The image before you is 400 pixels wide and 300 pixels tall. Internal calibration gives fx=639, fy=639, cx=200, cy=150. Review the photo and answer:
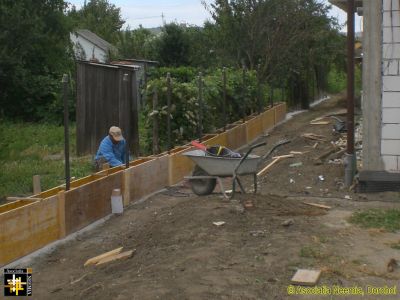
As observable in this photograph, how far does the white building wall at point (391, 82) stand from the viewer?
10273mm

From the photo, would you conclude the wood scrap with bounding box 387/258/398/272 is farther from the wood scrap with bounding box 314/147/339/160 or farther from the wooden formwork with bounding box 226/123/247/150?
the wooden formwork with bounding box 226/123/247/150

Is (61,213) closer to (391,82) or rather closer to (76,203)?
(76,203)

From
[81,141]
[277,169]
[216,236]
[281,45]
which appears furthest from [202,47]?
[216,236]

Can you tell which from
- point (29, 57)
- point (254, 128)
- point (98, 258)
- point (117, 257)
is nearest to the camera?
point (117, 257)

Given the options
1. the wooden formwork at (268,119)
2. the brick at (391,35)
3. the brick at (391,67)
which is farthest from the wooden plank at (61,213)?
the wooden formwork at (268,119)

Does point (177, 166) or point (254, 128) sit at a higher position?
point (254, 128)

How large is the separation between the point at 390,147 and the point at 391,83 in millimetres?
1034

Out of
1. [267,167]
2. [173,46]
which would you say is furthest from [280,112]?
[173,46]

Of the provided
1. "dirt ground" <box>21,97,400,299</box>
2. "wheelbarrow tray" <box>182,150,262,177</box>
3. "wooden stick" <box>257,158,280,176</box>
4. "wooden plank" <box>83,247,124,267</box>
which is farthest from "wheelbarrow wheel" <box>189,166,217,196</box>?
"wooden plank" <box>83,247,124,267</box>

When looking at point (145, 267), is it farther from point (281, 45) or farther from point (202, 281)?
point (281, 45)

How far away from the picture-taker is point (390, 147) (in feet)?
34.0

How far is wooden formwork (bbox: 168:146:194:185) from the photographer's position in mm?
11969

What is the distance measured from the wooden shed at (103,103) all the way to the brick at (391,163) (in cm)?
597

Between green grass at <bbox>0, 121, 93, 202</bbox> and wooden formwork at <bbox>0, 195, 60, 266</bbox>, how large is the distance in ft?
8.35
